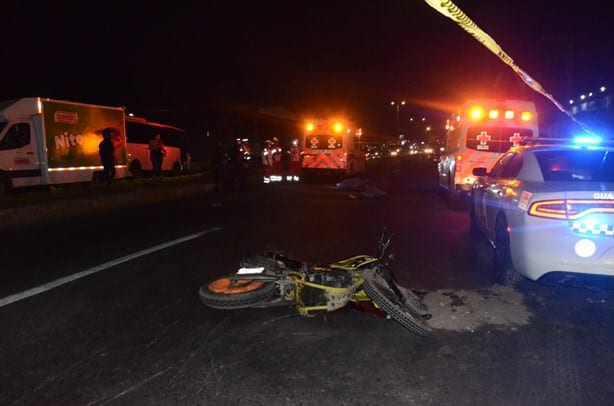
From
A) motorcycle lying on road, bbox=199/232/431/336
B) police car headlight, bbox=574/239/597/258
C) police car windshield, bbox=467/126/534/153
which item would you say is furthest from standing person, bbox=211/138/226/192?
police car headlight, bbox=574/239/597/258

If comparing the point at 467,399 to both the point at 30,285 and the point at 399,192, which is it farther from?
the point at 399,192

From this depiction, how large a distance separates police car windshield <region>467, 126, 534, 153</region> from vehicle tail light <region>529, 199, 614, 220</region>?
28.5 ft

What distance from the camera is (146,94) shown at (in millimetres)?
36625

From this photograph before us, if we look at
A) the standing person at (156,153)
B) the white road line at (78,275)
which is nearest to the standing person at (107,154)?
the standing person at (156,153)

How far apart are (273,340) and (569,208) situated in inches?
112

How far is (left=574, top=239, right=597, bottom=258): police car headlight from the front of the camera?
181 inches

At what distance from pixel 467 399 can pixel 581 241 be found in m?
2.17

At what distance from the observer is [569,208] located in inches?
183

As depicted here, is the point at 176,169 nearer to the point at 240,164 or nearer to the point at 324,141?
the point at 324,141

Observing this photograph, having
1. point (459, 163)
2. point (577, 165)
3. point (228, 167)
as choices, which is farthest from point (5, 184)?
point (577, 165)

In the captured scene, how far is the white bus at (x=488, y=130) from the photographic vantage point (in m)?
13.0

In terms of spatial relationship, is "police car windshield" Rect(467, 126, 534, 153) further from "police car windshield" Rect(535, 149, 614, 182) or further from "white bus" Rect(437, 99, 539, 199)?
"police car windshield" Rect(535, 149, 614, 182)

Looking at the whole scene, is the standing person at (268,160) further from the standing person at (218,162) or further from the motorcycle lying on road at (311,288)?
the motorcycle lying on road at (311,288)

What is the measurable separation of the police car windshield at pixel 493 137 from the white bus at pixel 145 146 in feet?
46.5
